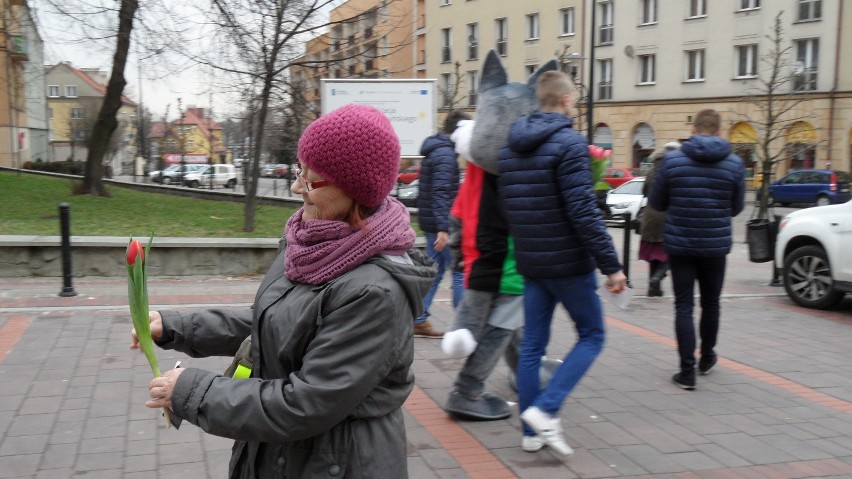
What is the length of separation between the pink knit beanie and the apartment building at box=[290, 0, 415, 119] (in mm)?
12358

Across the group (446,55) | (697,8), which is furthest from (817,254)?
(446,55)

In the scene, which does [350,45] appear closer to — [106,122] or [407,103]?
[407,103]

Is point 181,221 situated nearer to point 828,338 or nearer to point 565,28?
point 828,338

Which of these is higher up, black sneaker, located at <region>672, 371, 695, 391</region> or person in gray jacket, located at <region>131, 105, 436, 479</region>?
person in gray jacket, located at <region>131, 105, 436, 479</region>

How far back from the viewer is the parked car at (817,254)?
8.40m

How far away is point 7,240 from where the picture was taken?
9602 millimetres

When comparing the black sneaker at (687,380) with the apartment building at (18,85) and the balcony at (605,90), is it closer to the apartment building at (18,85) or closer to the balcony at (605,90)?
the apartment building at (18,85)

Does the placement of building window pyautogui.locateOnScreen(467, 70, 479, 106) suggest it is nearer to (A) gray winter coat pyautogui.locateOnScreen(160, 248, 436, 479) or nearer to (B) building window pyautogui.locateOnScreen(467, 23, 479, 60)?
(B) building window pyautogui.locateOnScreen(467, 23, 479, 60)

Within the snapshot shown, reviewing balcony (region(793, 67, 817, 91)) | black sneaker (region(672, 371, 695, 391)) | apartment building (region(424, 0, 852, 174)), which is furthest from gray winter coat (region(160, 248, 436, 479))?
balcony (region(793, 67, 817, 91))

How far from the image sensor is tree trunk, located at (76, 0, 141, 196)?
1761 centimetres

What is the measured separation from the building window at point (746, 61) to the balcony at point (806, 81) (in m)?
2.28

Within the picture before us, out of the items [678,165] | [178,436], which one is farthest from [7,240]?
[678,165]

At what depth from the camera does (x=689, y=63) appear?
41.9 metres

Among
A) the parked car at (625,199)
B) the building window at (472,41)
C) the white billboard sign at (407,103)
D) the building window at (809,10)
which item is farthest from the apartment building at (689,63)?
the white billboard sign at (407,103)
